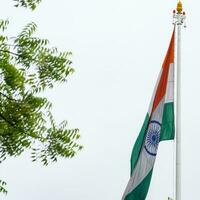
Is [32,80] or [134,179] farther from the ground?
[134,179]

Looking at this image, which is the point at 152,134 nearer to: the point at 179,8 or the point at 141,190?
the point at 141,190

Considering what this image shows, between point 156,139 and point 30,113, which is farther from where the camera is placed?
point 156,139

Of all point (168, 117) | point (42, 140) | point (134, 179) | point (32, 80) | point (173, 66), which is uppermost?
point (173, 66)

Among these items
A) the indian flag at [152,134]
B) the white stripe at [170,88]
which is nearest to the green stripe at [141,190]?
the indian flag at [152,134]

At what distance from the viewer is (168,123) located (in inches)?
929

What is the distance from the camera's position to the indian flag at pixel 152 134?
2334 centimetres

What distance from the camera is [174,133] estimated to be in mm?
23391

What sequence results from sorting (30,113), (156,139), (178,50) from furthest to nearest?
(178,50) < (156,139) < (30,113)

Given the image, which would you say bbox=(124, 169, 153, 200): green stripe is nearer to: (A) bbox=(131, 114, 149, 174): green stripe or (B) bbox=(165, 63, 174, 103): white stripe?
(A) bbox=(131, 114, 149, 174): green stripe

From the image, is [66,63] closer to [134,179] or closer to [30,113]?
[30,113]

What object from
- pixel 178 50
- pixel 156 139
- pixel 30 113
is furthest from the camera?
pixel 178 50

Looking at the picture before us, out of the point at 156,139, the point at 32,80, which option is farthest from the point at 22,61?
the point at 156,139

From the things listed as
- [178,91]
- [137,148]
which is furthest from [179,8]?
[137,148]

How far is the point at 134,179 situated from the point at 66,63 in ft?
42.8
